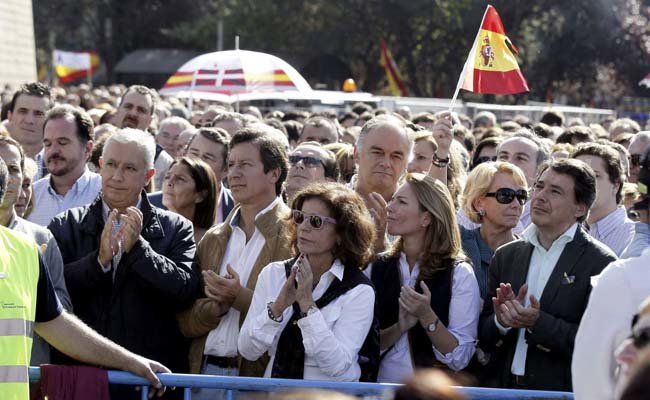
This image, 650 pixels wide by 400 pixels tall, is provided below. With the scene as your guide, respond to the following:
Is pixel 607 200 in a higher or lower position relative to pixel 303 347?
higher

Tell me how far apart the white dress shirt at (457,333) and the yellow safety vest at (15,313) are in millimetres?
2006

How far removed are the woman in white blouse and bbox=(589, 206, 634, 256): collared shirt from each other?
173 centimetres

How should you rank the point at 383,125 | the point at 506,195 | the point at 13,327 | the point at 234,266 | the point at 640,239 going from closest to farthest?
1. the point at 13,327
2. the point at 640,239
3. the point at 234,266
4. the point at 506,195
5. the point at 383,125

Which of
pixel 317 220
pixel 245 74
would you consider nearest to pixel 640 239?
pixel 317 220

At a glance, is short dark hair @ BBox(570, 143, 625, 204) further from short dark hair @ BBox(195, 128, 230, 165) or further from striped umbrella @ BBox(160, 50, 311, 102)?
striped umbrella @ BBox(160, 50, 311, 102)

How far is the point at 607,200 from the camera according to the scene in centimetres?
728

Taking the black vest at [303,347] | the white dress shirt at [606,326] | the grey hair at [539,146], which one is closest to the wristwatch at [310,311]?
the black vest at [303,347]

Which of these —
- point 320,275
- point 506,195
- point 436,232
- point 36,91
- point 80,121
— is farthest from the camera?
point 36,91

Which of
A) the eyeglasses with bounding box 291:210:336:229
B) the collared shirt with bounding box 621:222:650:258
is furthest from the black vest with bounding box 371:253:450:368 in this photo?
the collared shirt with bounding box 621:222:650:258

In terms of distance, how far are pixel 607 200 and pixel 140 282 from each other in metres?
3.18

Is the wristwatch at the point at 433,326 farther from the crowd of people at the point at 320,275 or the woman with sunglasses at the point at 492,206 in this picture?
the woman with sunglasses at the point at 492,206

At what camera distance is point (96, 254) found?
18.2 feet

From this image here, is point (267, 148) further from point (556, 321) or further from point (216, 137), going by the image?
point (216, 137)

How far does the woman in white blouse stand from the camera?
552 centimetres
